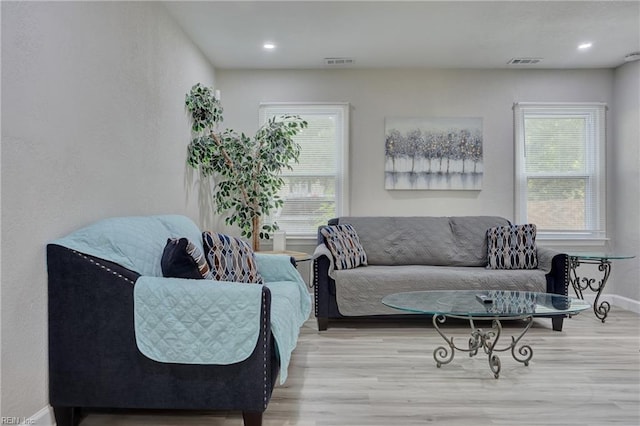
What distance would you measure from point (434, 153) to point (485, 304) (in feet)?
8.36

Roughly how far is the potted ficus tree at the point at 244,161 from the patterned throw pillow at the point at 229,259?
60.0 inches

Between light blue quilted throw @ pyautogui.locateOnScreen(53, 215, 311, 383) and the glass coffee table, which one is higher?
light blue quilted throw @ pyautogui.locateOnScreen(53, 215, 311, 383)

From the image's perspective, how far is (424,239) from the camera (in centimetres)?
444

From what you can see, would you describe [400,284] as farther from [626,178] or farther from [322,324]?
[626,178]

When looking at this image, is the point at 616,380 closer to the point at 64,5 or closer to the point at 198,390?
the point at 198,390

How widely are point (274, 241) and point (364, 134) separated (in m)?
1.59

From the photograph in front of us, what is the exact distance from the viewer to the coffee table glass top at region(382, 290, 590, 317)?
2.61 m

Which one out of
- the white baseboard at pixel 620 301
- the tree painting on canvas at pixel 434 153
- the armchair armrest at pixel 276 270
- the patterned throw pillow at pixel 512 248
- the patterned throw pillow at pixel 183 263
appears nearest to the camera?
the patterned throw pillow at pixel 183 263

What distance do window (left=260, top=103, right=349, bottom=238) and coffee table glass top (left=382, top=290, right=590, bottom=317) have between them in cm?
213

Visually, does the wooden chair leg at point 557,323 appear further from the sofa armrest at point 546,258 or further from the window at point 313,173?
the window at point 313,173

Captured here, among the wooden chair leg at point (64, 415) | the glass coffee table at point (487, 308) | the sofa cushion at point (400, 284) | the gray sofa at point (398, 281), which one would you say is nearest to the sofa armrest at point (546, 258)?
the gray sofa at point (398, 281)

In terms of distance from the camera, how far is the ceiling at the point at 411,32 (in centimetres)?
346

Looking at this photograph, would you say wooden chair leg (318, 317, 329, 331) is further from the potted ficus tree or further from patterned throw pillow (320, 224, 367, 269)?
the potted ficus tree

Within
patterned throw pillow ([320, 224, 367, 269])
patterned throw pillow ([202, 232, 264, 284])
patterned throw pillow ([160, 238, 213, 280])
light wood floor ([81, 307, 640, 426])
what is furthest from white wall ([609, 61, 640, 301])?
patterned throw pillow ([160, 238, 213, 280])
